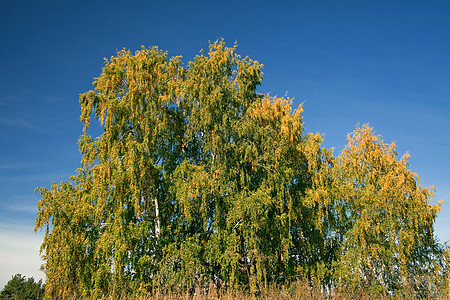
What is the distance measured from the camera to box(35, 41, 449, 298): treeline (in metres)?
17.3

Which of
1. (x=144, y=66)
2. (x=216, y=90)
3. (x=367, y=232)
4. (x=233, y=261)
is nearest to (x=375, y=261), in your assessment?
(x=367, y=232)

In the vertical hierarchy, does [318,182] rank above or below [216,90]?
below

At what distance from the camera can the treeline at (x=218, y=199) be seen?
56.7ft

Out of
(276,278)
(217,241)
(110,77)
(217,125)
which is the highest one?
(110,77)

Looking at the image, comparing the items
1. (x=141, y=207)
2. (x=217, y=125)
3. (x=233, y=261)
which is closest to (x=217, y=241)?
(x=233, y=261)

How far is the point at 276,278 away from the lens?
66.1ft

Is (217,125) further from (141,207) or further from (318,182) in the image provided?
(318,182)

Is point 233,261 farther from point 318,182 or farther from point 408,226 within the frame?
point 408,226

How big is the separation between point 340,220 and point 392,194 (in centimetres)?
368

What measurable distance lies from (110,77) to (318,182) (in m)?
15.8

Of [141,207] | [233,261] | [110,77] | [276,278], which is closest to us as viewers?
[233,261]

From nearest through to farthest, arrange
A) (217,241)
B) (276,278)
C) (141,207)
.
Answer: (217,241) → (141,207) → (276,278)

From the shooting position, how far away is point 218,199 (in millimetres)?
18031

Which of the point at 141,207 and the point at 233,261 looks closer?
the point at 233,261
